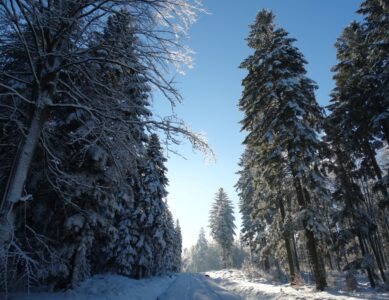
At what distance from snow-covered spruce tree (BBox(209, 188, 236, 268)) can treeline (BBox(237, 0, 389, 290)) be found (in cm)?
3614

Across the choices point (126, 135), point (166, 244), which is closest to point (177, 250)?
point (166, 244)

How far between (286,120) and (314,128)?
10.2ft

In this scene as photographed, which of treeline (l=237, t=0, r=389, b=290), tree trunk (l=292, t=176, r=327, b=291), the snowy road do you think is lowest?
the snowy road

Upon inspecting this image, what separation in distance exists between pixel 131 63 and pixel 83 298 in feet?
28.7

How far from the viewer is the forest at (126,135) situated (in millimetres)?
4164

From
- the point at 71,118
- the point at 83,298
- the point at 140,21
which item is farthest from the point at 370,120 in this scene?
the point at 83,298

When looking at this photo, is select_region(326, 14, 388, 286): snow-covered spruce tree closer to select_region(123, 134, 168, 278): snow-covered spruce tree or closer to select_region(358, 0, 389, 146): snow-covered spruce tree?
select_region(358, 0, 389, 146): snow-covered spruce tree

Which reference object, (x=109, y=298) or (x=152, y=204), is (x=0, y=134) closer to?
(x=109, y=298)

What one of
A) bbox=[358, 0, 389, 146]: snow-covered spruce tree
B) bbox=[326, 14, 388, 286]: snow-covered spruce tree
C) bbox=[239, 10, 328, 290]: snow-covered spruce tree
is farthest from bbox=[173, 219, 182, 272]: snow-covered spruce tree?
bbox=[358, 0, 389, 146]: snow-covered spruce tree

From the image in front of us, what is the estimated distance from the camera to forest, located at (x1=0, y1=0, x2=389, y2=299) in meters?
4.16

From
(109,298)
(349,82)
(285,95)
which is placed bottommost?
(109,298)

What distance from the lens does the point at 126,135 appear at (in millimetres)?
5301

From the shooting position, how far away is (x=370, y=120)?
47.6ft

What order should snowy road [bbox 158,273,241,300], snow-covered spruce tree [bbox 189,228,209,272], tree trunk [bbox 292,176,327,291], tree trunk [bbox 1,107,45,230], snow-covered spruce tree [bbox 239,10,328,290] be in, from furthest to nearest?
snow-covered spruce tree [bbox 189,228,209,272] → snowy road [bbox 158,273,241,300] → snow-covered spruce tree [bbox 239,10,328,290] → tree trunk [bbox 292,176,327,291] → tree trunk [bbox 1,107,45,230]
